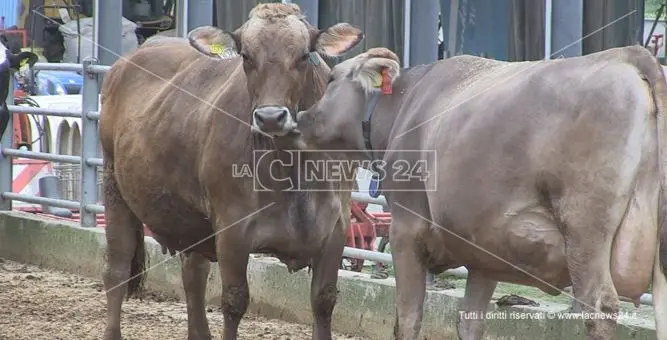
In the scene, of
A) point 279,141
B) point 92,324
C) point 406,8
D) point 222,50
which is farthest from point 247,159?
point 406,8

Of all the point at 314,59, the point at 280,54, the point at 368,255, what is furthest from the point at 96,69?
the point at 280,54

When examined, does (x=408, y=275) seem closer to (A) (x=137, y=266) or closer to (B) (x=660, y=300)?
(B) (x=660, y=300)

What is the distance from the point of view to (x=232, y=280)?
634 cm

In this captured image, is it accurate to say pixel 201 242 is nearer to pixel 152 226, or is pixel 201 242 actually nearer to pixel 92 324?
pixel 152 226

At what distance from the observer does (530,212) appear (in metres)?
4.89

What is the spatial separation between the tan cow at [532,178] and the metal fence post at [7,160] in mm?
5498

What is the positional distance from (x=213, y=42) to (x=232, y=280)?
122cm

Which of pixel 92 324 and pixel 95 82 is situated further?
pixel 95 82

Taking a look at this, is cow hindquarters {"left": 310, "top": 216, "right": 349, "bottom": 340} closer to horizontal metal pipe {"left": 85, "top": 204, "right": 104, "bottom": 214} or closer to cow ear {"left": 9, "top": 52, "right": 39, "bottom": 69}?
horizontal metal pipe {"left": 85, "top": 204, "right": 104, "bottom": 214}

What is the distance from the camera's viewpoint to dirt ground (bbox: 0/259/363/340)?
7582 millimetres

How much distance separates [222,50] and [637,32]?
3.80 m

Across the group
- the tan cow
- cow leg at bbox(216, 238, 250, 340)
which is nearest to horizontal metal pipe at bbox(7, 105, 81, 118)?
cow leg at bbox(216, 238, 250, 340)

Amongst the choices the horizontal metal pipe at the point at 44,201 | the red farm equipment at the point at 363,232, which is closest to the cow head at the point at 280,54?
the red farm equipment at the point at 363,232

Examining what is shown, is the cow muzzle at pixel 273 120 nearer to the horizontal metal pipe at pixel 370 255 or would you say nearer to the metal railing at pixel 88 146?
the horizontal metal pipe at pixel 370 255
